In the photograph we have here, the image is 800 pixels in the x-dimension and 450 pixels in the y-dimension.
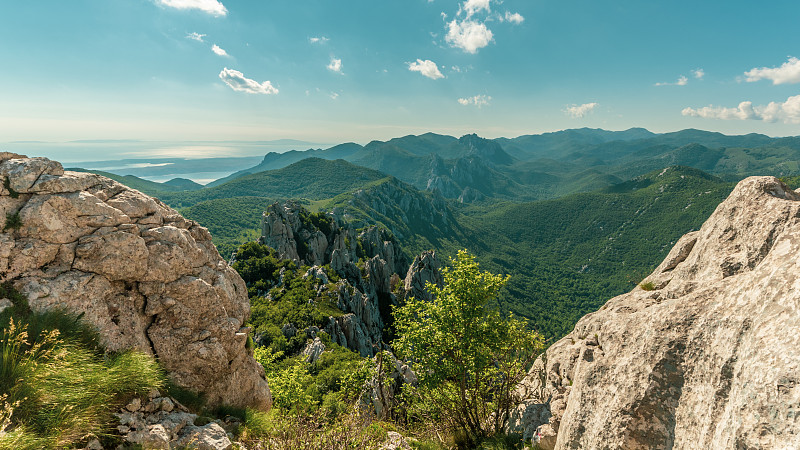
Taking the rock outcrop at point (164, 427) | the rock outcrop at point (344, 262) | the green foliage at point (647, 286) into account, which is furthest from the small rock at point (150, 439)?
the rock outcrop at point (344, 262)

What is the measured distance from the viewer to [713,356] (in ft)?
21.1

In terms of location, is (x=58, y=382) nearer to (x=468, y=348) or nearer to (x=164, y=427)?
(x=164, y=427)

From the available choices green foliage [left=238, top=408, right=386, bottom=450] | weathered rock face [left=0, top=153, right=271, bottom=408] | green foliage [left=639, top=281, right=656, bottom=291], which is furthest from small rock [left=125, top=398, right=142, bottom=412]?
green foliage [left=639, top=281, right=656, bottom=291]

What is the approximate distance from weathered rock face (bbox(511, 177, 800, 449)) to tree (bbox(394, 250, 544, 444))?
179 cm

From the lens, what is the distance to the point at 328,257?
85062mm

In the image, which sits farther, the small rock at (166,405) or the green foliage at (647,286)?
the green foliage at (647,286)

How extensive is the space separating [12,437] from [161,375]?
525 cm

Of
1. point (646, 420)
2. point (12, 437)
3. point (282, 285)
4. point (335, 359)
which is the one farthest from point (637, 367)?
point (282, 285)

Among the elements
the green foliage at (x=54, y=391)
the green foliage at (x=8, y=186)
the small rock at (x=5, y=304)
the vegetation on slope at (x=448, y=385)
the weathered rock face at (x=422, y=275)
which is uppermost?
the green foliage at (x=8, y=186)

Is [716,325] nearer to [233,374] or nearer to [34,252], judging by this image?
[233,374]

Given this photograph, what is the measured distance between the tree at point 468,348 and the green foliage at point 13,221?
14.0 m

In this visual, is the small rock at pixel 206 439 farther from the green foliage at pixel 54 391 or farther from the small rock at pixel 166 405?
the green foliage at pixel 54 391

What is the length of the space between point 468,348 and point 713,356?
7066 mm

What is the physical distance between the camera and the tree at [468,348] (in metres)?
12.1
